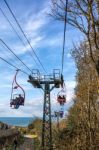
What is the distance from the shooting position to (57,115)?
193ft

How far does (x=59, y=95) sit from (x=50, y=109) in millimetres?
15289

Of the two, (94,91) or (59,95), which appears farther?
(59,95)

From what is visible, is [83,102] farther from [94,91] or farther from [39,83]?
[39,83]

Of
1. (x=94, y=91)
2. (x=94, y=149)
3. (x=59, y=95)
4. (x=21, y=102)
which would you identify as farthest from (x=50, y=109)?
(x=21, y=102)

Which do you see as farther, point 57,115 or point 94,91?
point 57,115

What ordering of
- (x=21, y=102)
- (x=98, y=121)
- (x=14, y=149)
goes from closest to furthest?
(x=21, y=102) → (x=98, y=121) → (x=14, y=149)

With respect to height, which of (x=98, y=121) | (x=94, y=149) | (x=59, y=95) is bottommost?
(x=94, y=149)

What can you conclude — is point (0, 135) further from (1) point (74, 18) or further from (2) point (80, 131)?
(1) point (74, 18)

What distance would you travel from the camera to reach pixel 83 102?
139ft

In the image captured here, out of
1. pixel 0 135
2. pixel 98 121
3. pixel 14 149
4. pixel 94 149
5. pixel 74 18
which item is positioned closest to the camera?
pixel 74 18

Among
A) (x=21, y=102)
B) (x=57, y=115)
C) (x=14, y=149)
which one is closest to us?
(x=21, y=102)

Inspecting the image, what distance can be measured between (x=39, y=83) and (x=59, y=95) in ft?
40.3

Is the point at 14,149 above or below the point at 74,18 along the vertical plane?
below

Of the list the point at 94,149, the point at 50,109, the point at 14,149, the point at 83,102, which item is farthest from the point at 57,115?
the point at 94,149
